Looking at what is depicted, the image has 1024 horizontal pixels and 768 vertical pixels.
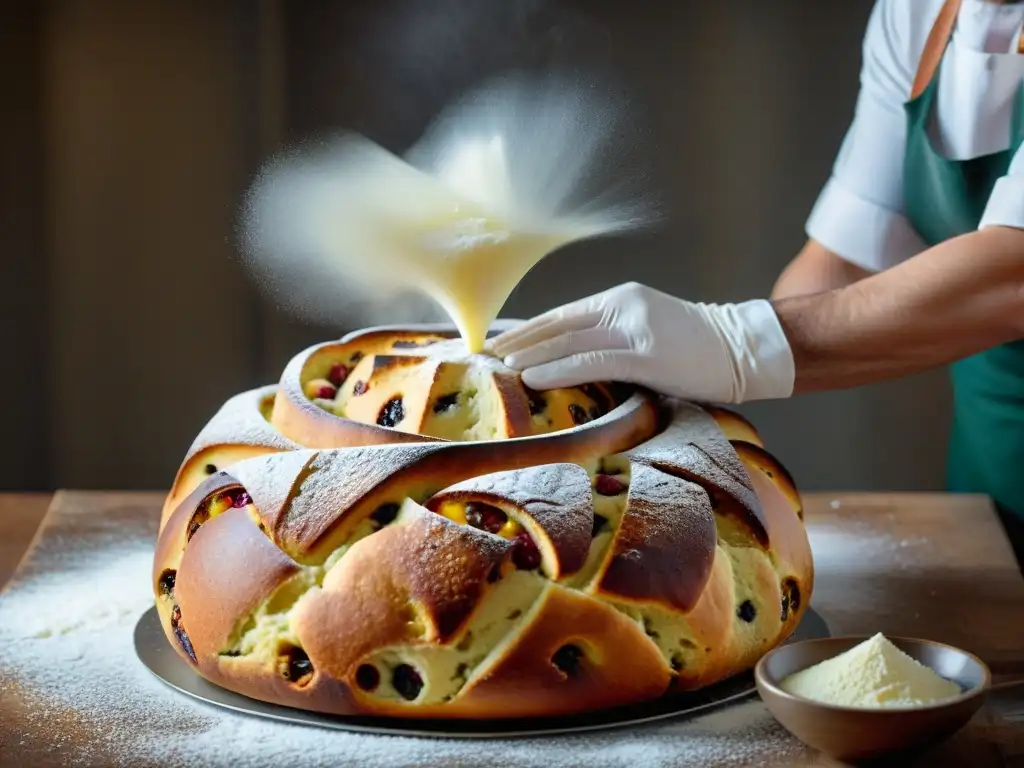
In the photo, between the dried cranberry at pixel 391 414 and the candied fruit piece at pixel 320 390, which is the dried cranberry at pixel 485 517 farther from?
the candied fruit piece at pixel 320 390

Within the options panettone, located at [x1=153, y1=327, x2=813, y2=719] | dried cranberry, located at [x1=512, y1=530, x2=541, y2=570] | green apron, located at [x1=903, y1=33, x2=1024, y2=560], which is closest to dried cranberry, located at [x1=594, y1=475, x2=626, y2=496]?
panettone, located at [x1=153, y1=327, x2=813, y2=719]

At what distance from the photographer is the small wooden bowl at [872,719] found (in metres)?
1.14

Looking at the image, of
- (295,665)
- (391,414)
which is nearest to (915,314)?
(391,414)

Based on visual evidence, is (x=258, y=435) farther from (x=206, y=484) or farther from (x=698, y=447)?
(x=698, y=447)

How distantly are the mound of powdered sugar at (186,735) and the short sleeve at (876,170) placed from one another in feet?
3.83

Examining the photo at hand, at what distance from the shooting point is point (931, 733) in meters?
1.16

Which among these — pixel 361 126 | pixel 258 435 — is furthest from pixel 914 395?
pixel 258 435

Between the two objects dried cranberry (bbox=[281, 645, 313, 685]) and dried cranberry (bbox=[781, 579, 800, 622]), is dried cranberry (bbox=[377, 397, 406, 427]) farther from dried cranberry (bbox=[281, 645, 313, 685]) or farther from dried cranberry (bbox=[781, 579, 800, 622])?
dried cranberry (bbox=[781, 579, 800, 622])

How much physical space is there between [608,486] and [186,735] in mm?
475

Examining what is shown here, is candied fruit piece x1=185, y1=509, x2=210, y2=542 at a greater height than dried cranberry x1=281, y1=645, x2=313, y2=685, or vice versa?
candied fruit piece x1=185, y1=509, x2=210, y2=542

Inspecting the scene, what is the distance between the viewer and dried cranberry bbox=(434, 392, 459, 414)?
147cm

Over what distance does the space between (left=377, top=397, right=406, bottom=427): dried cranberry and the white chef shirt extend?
31.9 inches

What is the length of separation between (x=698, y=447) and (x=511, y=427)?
0.67 ft

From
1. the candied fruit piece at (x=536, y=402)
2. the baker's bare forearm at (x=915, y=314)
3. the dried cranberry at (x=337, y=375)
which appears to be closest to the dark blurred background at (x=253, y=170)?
the baker's bare forearm at (x=915, y=314)
